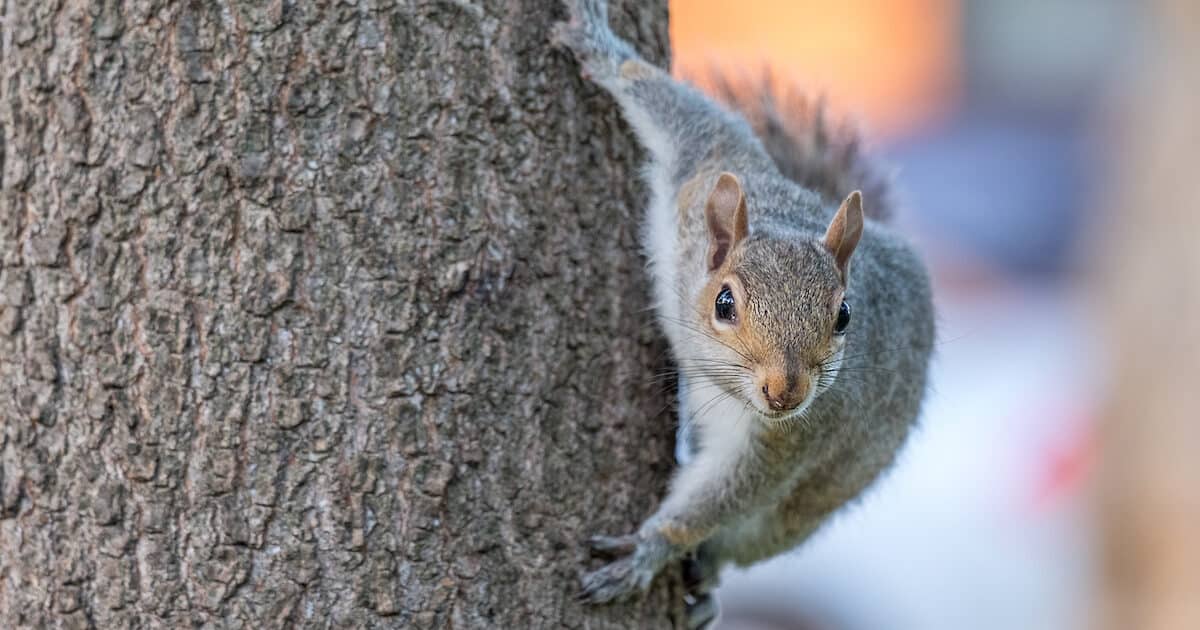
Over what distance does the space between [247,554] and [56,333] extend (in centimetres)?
39

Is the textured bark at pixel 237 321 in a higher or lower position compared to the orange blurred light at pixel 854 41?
lower

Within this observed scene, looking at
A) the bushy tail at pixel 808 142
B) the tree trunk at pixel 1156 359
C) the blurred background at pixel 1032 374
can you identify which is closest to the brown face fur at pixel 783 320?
the bushy tail at pixel 808 142

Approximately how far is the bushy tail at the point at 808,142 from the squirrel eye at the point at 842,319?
0.63 meters

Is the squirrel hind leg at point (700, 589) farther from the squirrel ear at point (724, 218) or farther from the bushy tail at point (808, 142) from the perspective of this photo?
the bushy tail at point (808, 142)

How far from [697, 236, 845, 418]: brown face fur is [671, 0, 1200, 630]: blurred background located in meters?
0.80

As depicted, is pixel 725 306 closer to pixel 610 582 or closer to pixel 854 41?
pixel 610 582

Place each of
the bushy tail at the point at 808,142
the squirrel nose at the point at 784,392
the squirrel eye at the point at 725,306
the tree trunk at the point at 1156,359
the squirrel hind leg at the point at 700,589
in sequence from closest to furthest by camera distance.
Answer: the squirrel nose at the point at 784,392
the squirrel eye at the point at 725,306
the squirrel hind leg at the point at 700,589
the bushy tail at the point at 808,142
the tree trunk at the point at 1156,359

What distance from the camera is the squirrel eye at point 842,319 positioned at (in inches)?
77.4

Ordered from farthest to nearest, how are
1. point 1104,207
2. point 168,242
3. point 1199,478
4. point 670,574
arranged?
point 1104,207
point 1199,478
point 670,574
point 168,242

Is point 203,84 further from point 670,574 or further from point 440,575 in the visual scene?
point 670,574

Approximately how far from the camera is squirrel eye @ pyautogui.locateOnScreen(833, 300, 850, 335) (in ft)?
6.45

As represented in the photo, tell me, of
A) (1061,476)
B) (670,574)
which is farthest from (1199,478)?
(670,574)

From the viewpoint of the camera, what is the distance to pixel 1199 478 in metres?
4.29

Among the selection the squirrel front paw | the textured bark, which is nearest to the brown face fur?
the squirrel front paw
